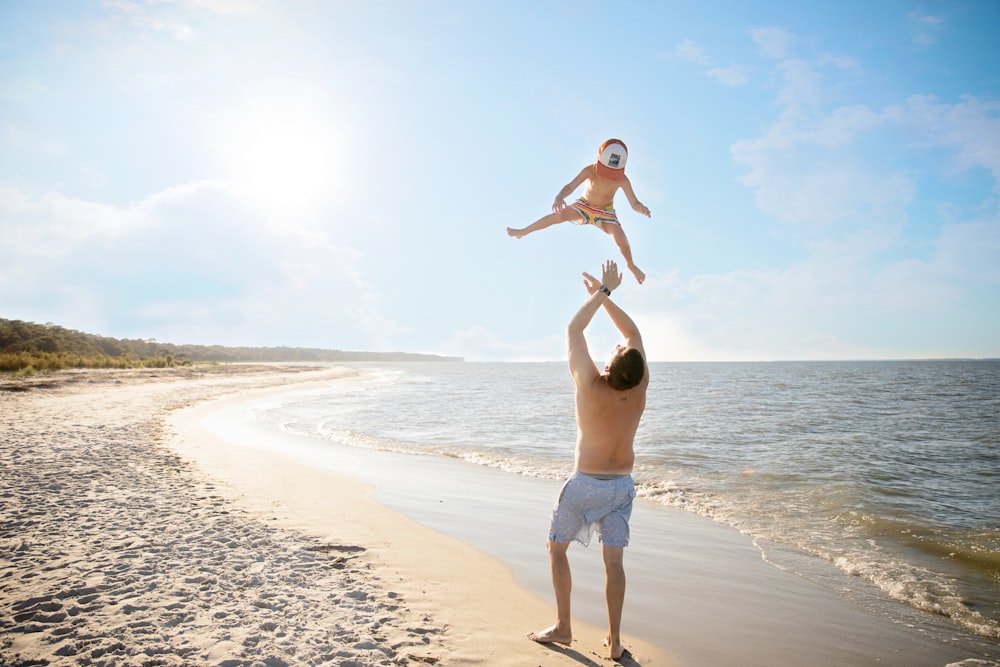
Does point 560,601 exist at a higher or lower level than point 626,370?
lower

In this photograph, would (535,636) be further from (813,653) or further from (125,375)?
(125,375)

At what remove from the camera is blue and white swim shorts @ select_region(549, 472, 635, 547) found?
4.03 m

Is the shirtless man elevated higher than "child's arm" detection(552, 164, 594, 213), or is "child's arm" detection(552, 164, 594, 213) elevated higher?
"child's arm" detection(552, 164, 594, 213)

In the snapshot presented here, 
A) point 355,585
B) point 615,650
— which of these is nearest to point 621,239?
point 615,650

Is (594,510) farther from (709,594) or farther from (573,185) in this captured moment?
(573,185)

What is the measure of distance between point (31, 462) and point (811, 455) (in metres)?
18.1

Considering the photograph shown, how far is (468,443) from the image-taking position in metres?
16.4

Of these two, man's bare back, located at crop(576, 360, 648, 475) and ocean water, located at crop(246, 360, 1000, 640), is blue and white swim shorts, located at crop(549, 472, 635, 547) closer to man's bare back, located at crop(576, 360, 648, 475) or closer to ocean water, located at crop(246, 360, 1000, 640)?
man's bare back, located at crop(576, 360, 648, 475)

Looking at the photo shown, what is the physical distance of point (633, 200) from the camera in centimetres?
570

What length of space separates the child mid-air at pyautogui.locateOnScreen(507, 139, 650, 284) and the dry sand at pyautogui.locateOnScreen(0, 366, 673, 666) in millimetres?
Answer: 3661

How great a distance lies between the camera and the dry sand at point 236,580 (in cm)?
384

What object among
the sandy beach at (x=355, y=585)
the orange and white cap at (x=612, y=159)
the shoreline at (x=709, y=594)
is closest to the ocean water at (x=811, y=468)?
the shoreline at (x=709, y=594)

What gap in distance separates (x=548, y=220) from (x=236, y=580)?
4660mm

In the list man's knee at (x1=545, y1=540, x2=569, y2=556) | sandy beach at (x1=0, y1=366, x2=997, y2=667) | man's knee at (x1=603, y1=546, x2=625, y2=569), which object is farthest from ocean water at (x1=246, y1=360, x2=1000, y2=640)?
man's knee at (x1=545, y1=540, x2=569, y2=556)
